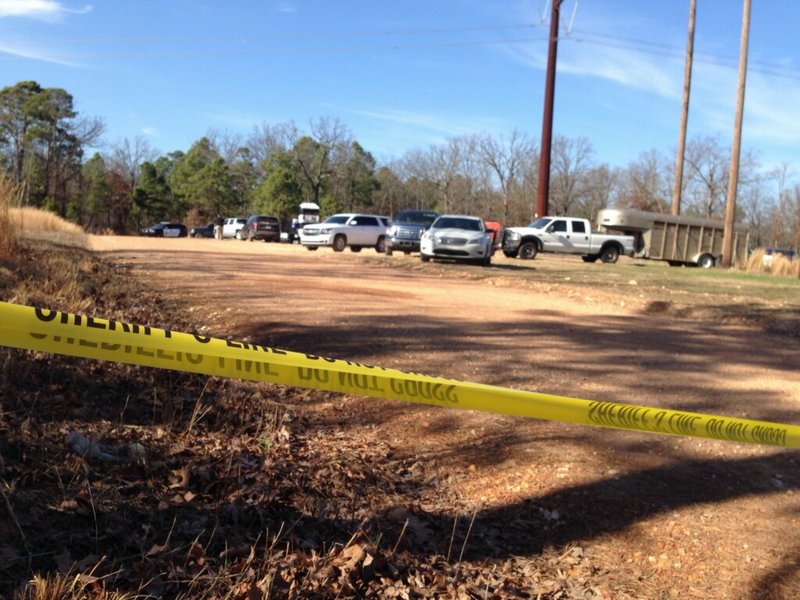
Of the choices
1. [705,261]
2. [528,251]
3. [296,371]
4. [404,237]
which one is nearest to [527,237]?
[528,251]

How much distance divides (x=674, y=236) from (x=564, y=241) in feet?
25.0

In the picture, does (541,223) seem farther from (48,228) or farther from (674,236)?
(48,228)

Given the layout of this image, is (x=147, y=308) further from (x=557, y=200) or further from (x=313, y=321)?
(x=557, y=200)

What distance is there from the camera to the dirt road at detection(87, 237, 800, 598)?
3.73 m

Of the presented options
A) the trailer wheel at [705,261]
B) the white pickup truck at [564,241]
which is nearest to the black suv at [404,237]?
the white pickup truck at [564,241]

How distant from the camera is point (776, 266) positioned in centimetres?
2844

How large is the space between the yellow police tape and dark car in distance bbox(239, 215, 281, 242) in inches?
1819

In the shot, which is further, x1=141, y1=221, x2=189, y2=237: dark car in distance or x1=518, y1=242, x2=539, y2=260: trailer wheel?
x1=141, y1=221, x2=189, y2=237: dark car in distance

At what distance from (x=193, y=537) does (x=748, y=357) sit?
7288 mm

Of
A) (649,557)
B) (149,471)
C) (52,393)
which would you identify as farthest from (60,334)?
(649,557)

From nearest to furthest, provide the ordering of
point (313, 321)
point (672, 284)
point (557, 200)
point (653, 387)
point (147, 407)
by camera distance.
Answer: point (147, 407)
point (653, 387)
point (313, 321)
point (672, 284)
point (557, 200)

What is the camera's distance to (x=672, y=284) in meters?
17.3

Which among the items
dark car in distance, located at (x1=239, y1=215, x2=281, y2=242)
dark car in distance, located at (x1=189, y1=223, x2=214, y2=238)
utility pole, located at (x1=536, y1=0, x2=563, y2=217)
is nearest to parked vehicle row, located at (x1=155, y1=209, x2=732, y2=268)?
utility pole, located at (x1=536, y1=0, x2=563, y2=217)

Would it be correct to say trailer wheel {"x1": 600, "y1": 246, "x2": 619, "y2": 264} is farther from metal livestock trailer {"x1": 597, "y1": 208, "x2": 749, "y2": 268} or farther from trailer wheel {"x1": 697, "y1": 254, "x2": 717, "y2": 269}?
trailer wheel {"x1": 697, "y1": 254, "x2": 717, "y2": 269}
